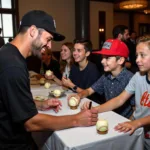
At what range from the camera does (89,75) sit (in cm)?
244

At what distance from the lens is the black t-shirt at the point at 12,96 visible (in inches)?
39.4

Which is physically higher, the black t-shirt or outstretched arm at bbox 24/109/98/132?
the black t-shirt

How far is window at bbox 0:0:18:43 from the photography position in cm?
572

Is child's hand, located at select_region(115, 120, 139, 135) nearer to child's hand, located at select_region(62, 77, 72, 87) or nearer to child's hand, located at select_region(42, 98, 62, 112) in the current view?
child's hand, located at select_region(42, 98, 62, 112)

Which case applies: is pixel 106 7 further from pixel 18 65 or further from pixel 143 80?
pixel 18 65

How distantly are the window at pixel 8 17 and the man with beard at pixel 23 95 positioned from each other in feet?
16.2

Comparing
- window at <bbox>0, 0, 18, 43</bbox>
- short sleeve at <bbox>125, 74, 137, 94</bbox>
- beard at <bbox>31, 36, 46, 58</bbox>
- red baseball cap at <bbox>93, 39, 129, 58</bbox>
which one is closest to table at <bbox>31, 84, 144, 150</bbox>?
short sleeve at <bbox>125, 74, 137, 94</bbox>

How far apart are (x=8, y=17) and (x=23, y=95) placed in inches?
211

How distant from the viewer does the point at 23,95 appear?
3.41ft

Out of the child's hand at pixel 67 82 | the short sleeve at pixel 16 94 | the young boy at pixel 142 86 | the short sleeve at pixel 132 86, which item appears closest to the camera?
the short sleeve at pixel 16 94

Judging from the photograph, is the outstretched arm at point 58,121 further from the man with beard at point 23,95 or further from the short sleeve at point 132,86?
the short sleeve at point 132,86

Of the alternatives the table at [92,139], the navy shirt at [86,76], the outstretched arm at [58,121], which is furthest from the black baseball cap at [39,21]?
the navy shirt at [86,76]

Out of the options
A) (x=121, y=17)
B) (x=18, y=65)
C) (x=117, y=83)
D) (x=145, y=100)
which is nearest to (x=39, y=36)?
(x=18, y=65)

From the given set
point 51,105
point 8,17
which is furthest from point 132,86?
point 8,17
